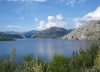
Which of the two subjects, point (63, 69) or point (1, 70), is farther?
point (63, 69)

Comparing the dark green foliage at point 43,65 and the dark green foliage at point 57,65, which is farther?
the dark green foliage at point 57,65

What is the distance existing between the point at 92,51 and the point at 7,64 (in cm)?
2021

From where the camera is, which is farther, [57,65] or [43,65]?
[43,65]

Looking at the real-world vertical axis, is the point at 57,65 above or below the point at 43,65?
above

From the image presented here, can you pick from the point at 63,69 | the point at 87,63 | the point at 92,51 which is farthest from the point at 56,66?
the point at 92,51

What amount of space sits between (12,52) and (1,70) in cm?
377

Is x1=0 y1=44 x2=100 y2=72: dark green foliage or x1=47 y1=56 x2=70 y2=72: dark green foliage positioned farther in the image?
x1=47 y1=56 x2=70 y2=72: dark green foliage

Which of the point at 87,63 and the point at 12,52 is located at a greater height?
the point at 12,52

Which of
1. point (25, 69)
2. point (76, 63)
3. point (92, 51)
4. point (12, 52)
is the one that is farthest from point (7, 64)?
point (92, 51)

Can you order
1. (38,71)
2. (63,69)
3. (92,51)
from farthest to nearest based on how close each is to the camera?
(92,51) < (63,69) < (38,71)

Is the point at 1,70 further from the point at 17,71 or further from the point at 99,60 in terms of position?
the point at 99,60

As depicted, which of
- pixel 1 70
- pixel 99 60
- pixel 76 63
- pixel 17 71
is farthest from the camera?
pixel 76 63

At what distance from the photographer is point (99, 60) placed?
57.7ft

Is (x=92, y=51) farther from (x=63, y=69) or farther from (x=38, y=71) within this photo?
(x=38, y=71)
